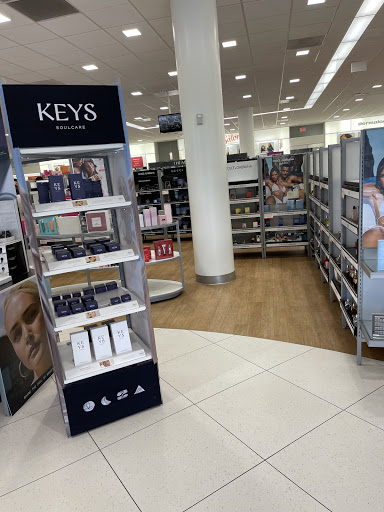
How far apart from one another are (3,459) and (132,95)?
10945 millimetres

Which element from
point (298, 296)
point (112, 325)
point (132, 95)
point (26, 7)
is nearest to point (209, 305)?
point (298, 296)

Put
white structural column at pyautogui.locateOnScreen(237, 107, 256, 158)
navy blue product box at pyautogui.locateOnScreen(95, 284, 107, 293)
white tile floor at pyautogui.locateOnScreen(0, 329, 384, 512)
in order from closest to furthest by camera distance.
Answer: white tile floor at pyautogui.locateOnScreen(0, 329, 384, 512) → navy blue product box at pyautogui.locateOnScreen(95, 284, 107, 293) → white structural column at pyautogui.locateOnScreen(237, 107, 256, 158)

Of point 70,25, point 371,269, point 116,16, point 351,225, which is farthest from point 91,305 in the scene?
point 70,25

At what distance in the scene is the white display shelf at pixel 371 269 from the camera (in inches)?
106

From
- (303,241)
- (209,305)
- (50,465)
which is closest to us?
(50,465)

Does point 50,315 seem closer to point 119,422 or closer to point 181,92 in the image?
point 119,422

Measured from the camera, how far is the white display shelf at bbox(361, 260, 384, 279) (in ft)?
8.82

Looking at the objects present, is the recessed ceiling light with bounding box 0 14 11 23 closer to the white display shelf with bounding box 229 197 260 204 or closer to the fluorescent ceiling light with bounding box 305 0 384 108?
the white display shelf with bounding box 229 197 260 204

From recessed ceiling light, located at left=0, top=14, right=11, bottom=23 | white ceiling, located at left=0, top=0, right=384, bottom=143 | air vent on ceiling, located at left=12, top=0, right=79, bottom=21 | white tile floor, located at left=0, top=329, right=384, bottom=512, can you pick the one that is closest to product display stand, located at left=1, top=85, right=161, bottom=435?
white tile floor, located at left=0, top=329, right=384, bottom=512

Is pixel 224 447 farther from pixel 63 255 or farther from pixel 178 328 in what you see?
pixel 178 328

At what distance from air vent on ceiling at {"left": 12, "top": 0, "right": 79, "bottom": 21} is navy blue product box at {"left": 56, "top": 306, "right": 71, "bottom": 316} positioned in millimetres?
4454

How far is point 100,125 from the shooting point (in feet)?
8.32

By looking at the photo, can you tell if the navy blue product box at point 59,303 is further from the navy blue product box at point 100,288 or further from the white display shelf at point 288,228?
the white display shelf at point 288,228

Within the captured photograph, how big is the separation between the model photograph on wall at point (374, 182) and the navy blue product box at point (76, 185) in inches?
79.5
